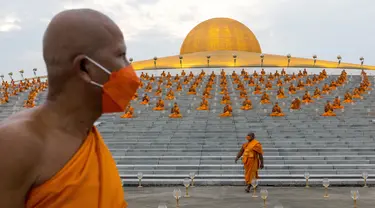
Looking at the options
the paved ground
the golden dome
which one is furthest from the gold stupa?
the paved ground

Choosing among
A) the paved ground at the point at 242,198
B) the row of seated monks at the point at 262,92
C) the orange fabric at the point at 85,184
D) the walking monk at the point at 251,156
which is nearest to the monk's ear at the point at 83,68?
the orange fabric at the point at 85,184

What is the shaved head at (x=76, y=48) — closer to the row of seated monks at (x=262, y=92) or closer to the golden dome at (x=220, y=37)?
the row of seated monks at (x=262, y=92)

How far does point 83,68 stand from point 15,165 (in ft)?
1.63

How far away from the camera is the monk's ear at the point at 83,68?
6.76 feet

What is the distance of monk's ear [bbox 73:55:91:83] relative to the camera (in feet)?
6.76

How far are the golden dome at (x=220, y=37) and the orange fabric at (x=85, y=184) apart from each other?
193ft

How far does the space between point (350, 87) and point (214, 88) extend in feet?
30.1

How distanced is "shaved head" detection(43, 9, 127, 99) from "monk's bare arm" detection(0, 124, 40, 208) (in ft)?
1.00

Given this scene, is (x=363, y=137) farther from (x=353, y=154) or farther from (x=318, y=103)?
(x=318, y=103)

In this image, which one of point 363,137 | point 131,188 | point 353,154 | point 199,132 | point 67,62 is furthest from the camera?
point 199,132

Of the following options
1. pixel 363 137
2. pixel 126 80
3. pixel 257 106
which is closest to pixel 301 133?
pixel 363 137

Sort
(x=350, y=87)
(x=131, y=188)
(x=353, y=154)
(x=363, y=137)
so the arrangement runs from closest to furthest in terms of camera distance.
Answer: (x=131, y=188)
(x=353, y=154)
(x=363, y=137)
(x=350, y=87)

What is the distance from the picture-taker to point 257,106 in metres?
26.5

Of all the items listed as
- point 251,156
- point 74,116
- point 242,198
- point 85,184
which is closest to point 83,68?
point 74,116
